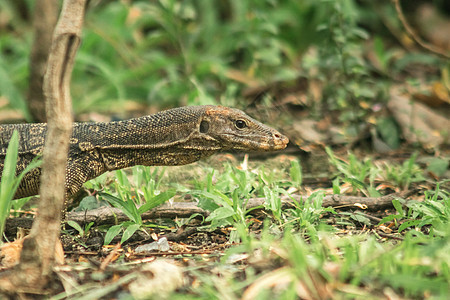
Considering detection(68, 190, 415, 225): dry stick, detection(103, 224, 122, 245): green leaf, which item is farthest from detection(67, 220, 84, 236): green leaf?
A: detection(103, 224, 122, 245): green leaf

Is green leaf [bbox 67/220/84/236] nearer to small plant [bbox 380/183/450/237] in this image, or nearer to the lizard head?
the lizard head

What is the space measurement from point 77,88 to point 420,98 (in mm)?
5614

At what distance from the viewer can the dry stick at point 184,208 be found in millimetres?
4309

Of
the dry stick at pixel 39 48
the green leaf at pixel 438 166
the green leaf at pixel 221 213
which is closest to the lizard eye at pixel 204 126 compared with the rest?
the green leaf at pixel 221 213

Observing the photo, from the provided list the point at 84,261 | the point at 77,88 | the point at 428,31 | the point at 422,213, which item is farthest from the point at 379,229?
the point at 428,31

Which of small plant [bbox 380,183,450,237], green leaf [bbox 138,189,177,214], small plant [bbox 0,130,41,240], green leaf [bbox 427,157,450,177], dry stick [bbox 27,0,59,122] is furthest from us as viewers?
dry stick [bbox 27,0,59,122]

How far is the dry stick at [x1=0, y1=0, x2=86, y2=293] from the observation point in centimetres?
297

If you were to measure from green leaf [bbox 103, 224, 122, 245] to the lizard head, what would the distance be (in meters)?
1.19

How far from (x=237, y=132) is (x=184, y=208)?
872mm

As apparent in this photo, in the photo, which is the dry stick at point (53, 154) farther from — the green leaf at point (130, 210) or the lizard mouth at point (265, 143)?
the lizard mouth at point (265, 143)

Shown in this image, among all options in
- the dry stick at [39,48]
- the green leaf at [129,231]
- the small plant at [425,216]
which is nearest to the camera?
the small plant at [425,216]

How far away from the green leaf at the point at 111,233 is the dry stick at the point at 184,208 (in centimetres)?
19

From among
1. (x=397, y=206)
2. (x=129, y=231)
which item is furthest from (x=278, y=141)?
(x=129, y=231)

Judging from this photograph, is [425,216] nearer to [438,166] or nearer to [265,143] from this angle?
[265,143]
